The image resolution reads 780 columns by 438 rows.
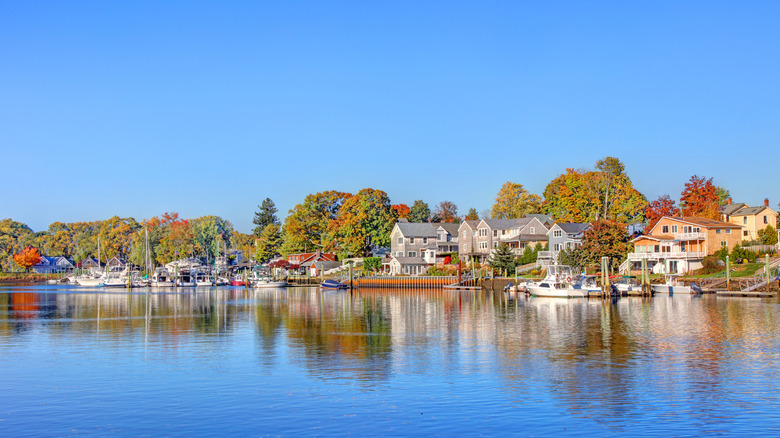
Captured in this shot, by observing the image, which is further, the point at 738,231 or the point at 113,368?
the point at 738,231

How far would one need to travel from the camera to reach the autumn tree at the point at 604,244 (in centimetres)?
9075

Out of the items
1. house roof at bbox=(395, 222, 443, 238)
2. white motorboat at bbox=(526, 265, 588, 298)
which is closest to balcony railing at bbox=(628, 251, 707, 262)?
white motorboat at bbox=(526, 265, 588, 298)

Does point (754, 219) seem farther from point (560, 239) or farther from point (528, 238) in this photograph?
point (528, 238)

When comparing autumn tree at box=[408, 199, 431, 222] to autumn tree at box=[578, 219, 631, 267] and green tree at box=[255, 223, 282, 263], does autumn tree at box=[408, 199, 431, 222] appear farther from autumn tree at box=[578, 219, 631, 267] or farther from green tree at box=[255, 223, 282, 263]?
autumn tree at box=[578, 219, 631, 267]

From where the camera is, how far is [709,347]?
1336 inches

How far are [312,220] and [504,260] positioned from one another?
46862 millimetres

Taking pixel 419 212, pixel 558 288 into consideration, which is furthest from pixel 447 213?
pixel 558 288

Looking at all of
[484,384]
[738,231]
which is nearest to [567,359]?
[484,384]

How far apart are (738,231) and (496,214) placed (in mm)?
56432

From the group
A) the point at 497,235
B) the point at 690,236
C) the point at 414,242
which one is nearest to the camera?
the point at 690,236

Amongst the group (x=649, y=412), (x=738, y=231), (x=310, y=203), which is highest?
(x=310, y=203)

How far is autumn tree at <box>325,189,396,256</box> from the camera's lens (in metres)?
127

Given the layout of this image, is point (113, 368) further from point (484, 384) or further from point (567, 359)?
point (567, 359)

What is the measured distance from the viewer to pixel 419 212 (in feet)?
586
